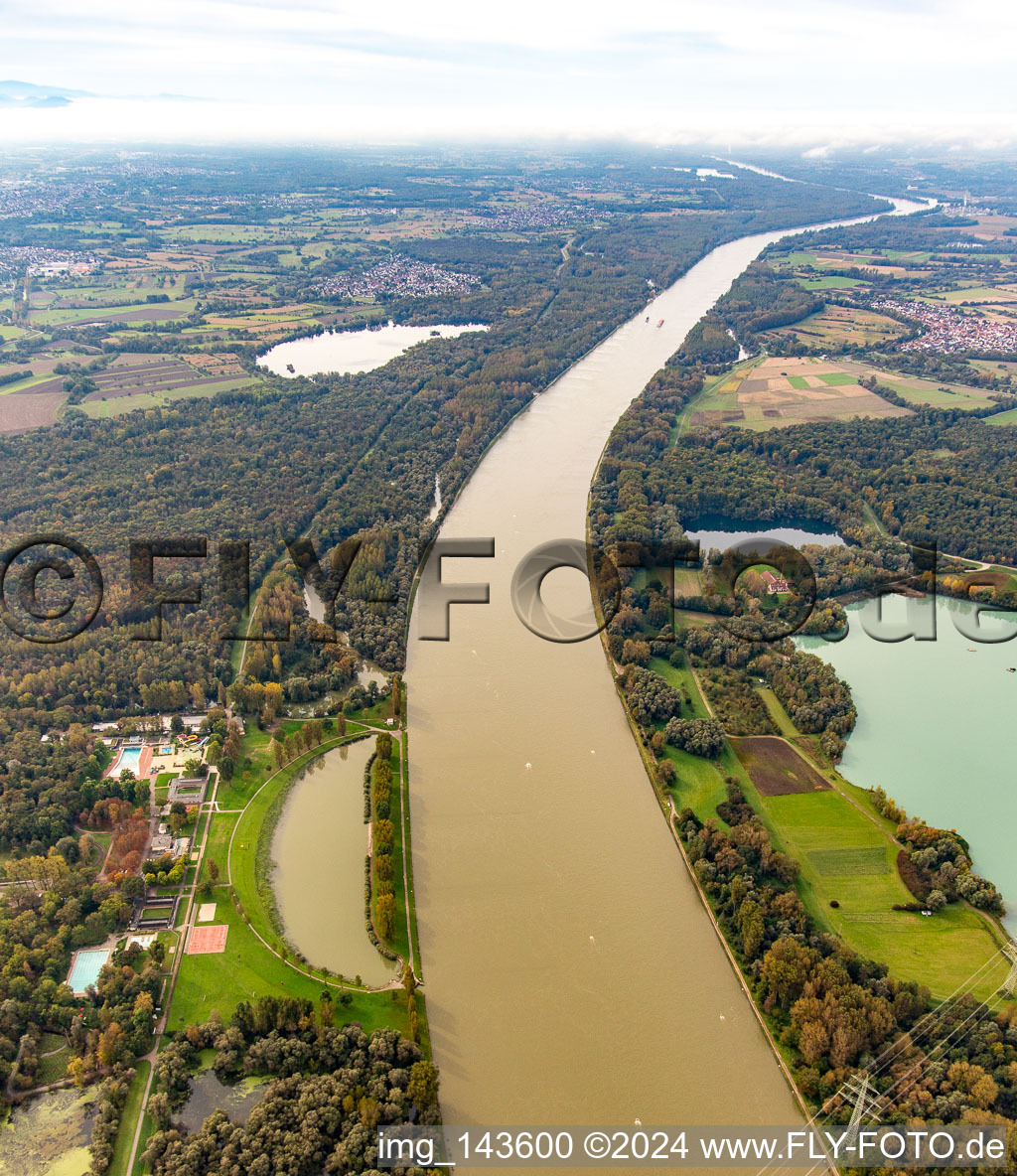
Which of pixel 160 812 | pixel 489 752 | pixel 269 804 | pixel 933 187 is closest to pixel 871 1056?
pixel 489 752

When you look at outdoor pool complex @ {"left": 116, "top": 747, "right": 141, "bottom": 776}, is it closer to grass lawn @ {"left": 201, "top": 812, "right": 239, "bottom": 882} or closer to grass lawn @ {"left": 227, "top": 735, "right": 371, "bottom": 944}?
grass lawn @ {"left": 201, "top": 812, "right": 239, "bottom": 882}

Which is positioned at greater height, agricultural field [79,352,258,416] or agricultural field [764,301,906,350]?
agricultural field [764,301,906,350]

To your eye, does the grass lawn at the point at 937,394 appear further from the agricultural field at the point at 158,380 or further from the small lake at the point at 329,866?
the small lake at the point at 329,866

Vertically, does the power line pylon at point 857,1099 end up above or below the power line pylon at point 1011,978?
below
